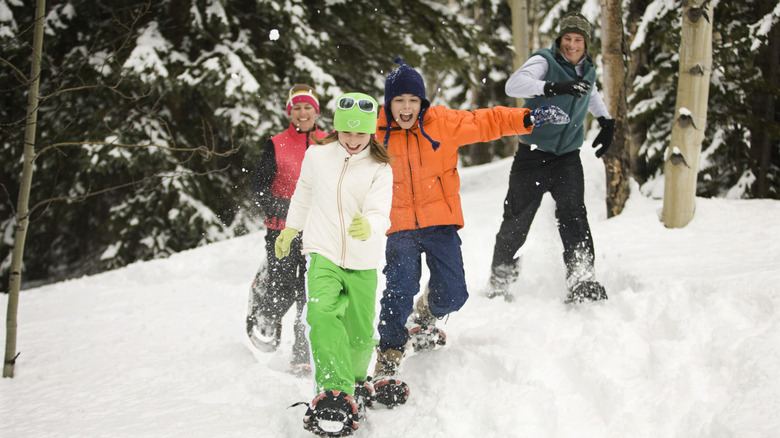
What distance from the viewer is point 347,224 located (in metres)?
3.10

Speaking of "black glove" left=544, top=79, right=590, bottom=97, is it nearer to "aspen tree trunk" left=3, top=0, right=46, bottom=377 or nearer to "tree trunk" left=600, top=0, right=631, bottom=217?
"tree trunk" left=600, top=0, right=631, bottom=217

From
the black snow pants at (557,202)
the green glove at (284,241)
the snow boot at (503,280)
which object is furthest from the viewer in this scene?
the snow boot at (503,280)

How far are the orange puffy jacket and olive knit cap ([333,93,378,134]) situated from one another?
0.44m

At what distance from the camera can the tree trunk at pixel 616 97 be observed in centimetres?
616

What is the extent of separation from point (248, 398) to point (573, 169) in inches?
112

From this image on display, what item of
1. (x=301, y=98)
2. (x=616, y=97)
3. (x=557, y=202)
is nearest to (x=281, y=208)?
(x=301, y=98)

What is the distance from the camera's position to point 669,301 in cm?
363

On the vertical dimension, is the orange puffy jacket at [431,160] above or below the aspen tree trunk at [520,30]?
below

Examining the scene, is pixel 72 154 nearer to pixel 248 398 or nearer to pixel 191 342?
pixel 191 342

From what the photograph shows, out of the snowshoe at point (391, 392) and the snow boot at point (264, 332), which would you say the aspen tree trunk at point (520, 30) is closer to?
the snow boot at point (264, 332)

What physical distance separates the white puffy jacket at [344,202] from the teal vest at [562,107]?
5.03ft

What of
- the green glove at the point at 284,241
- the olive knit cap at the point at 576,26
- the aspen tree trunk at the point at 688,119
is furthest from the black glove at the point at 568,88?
the aspen tree trunk at the point at 688,119

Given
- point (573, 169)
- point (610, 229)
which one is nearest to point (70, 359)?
point (573, 169)

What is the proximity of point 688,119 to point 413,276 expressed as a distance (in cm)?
373
